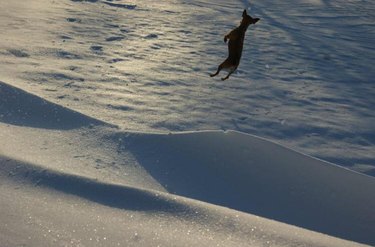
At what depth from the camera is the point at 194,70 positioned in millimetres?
5312

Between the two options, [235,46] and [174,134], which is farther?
[174,134]

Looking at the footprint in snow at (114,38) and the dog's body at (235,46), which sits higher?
the dog's body at (235,46)

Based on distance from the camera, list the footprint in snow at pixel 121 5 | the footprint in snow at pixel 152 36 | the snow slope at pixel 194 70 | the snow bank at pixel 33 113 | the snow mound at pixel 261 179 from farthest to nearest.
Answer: the footprint in snow at pixel 121 5 → the footprint in snow at pixel 152 36 → the snow slope at pixel 194 70 → the snow bank at pixel 33 113 → the snow mound at pixel 261 179

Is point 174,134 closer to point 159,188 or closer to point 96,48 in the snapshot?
point 159,188

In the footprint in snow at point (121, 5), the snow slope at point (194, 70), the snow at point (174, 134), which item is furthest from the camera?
the footprint in snow at point (121, 5)

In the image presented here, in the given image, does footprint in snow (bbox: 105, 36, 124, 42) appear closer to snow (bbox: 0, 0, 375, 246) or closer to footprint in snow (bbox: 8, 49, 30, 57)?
snow (bbox: 0, 0, 375, 246)

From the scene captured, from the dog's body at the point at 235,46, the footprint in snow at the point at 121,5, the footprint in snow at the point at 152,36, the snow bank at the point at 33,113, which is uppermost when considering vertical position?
the dog's body at the point at 235,46

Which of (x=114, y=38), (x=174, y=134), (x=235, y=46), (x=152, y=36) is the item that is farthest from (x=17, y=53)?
(x=235, y=46)

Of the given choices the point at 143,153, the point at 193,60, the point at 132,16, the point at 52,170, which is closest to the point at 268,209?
the point at 143,153

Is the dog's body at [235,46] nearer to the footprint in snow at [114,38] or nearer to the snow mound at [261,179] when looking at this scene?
the snow mound at [261,179]

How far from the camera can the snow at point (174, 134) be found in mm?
2301

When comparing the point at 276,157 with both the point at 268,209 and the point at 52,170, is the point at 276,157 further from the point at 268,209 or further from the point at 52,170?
the point at 52,170

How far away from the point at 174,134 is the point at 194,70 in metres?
1.88

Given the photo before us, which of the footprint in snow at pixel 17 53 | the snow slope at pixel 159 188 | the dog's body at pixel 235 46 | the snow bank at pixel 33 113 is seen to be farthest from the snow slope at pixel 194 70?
the dog's body at pixel 235 46
